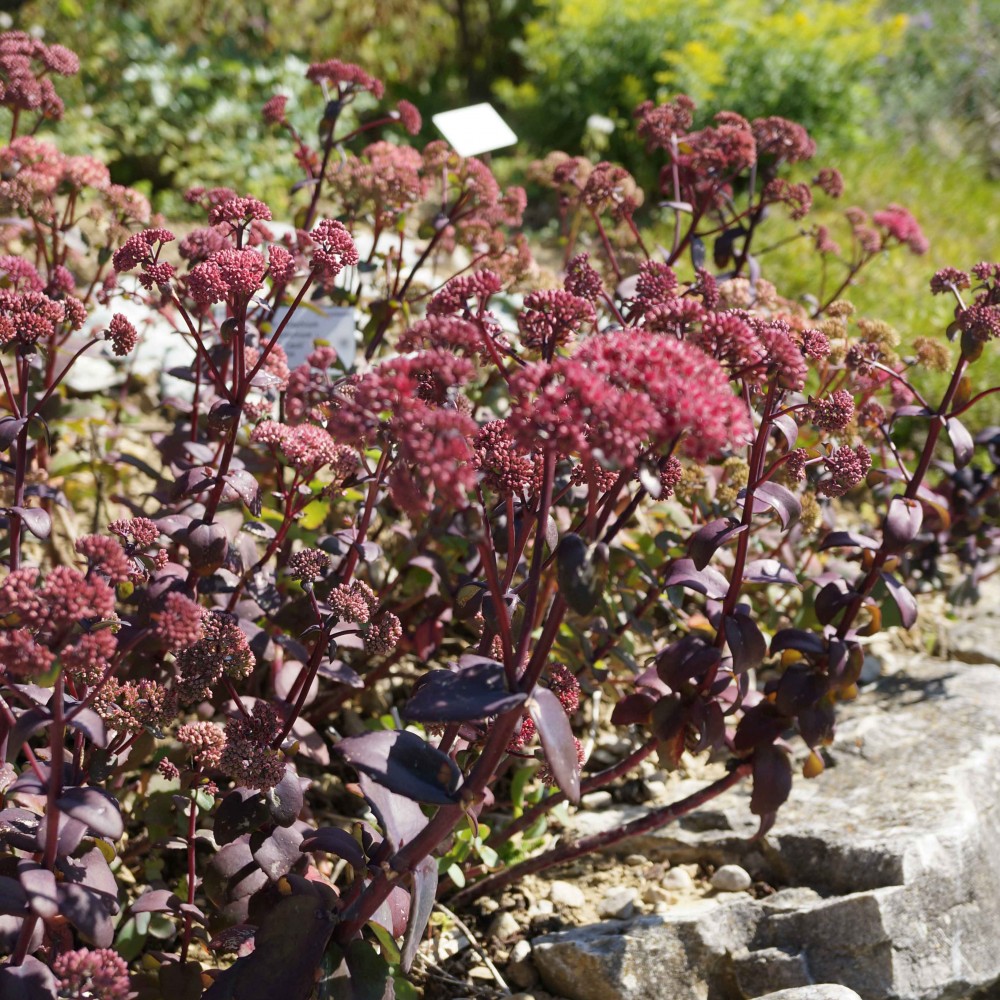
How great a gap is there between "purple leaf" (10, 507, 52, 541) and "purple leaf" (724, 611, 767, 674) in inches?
51.5

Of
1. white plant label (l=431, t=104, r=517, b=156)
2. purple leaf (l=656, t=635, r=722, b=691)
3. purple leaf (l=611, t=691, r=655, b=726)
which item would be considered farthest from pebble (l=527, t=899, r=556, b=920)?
white plant label (l=431, t=104, r=517, b=156)

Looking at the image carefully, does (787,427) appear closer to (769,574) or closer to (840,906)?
(769,574)

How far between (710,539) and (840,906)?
3.03 ft

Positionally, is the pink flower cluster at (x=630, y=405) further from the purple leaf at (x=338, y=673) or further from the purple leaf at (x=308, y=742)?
the purple leaf at (x=308, y=742)

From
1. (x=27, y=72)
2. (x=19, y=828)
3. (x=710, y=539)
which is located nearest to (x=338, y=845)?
(x=19, y=828)

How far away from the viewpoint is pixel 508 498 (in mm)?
1584

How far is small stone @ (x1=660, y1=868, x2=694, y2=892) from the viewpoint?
2.66 meters

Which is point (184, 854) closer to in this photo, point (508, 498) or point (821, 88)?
point (508, 498)

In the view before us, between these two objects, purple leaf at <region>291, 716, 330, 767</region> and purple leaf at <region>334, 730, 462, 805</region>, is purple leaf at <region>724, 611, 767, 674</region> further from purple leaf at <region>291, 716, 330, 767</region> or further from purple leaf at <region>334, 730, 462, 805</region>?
purple leaf at <region>291, 716, 330, 767</region>

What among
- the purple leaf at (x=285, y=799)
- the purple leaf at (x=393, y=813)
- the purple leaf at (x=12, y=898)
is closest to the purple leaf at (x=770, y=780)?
the purple leaf at (x=393, y=813)

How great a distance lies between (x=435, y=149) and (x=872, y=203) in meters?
6.35

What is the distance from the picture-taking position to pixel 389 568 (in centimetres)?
291

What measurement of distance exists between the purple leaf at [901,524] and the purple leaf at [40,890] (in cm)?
168

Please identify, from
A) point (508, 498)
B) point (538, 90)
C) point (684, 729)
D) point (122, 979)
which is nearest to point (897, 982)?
point (684, 729)
